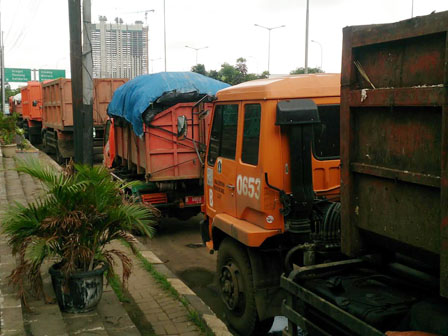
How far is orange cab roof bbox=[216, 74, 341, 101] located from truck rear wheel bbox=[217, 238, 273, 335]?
1.53 meters

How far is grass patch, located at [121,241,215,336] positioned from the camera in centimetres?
507

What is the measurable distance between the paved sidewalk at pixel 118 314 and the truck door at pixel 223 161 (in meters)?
1.12

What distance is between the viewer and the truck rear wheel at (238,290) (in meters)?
5.01

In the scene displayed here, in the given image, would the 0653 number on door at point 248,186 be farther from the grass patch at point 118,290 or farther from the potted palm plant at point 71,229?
the grass patch at point 118,290

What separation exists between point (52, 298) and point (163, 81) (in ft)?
16.0

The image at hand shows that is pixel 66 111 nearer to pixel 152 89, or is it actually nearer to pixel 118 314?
pixel 152 89

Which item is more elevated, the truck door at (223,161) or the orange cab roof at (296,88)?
the orange cab roof at (296,88)

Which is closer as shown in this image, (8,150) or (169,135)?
(169,135)

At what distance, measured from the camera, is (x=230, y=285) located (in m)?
5.30

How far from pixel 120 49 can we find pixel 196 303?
54475 millimetres

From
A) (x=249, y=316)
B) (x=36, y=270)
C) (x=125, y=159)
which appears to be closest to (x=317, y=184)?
(x=249, y=316)

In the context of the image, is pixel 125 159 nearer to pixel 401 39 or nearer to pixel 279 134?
pixel 279 134

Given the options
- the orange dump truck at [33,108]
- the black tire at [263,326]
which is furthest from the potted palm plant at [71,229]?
the orange dump truck at [33,108]

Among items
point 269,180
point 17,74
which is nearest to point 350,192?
point 269,180
